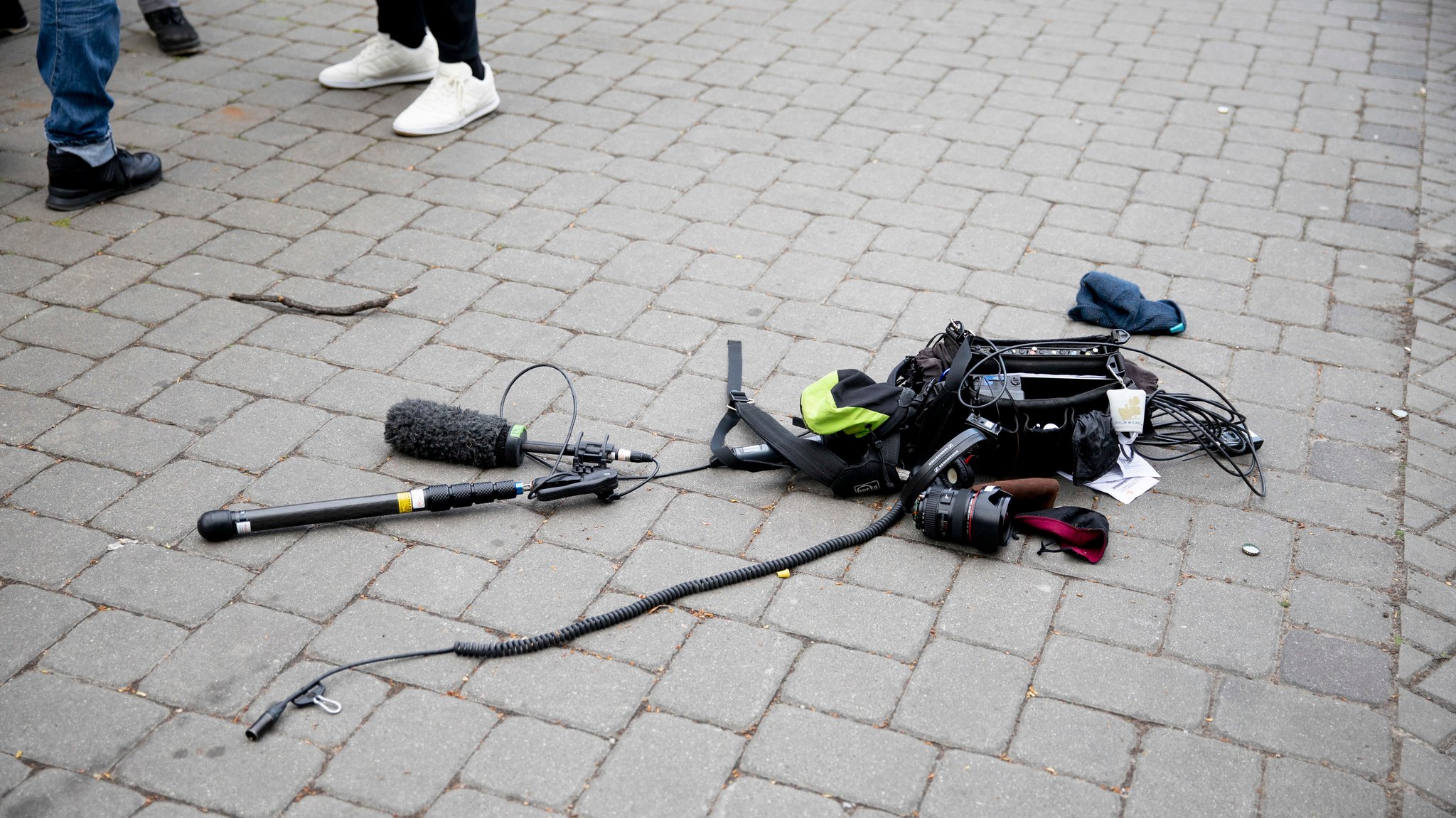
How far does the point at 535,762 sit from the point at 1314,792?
173 centimetres

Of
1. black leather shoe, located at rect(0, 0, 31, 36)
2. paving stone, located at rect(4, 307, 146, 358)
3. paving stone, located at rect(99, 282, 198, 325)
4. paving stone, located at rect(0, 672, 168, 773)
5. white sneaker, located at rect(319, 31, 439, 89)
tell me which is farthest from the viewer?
black leather shoe, located at rect(0, 0, 31, 36)

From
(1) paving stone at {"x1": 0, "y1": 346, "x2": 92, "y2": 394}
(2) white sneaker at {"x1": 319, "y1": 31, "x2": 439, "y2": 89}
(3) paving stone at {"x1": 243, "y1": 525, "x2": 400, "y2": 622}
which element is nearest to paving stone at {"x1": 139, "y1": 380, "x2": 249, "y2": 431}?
(1) paving stone at {"x1": 0, "y1": 346, "x2": 92, "y2": 394}

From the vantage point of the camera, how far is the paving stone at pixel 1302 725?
8.68 feet

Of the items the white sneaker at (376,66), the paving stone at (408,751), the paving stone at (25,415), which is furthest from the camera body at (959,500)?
the white sneaker at (376,66)

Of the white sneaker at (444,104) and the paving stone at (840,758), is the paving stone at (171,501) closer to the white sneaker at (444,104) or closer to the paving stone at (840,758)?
the paving stone at (840,758)

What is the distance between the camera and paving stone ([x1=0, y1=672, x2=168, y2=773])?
256 centimetres

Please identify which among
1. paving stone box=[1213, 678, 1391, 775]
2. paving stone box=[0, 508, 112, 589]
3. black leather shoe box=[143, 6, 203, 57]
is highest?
black leather shoe box=[143, 6, 203, 57]

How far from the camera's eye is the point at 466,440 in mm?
3432

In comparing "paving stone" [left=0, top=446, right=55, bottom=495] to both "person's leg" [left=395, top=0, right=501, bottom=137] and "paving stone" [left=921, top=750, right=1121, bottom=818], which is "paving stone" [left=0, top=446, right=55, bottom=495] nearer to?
"person's leg" [left=395, top=0, right=501, bottom=137]

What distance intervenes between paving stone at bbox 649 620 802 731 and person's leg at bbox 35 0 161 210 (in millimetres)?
3629

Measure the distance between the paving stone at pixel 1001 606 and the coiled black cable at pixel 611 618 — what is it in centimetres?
30

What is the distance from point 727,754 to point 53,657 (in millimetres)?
1670

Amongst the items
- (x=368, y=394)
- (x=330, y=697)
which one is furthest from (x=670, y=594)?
(x=368, y=394)

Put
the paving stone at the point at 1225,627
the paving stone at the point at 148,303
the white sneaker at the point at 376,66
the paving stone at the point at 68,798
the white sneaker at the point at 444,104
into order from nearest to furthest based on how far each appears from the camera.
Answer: the paving stone at the point at 68,798
the paving stone at the point at 1225,627
the paving stone at the point at 148,303
the white sneaker at the point at 444,104
the white sneaker at the point at 376,66
